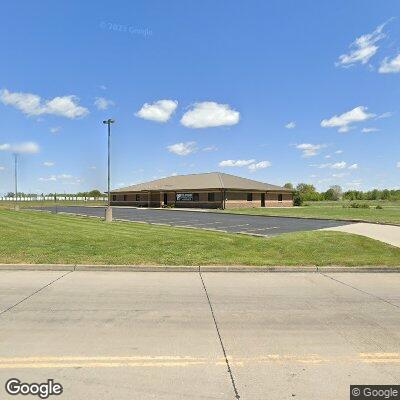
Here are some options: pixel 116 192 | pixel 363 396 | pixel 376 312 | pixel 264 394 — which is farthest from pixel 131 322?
pixel 116 192

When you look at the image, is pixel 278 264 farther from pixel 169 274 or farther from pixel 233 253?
pixel 169 274

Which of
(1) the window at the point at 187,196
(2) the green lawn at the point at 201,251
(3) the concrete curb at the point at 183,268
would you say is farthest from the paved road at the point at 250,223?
(1) the window at the point at 187,196

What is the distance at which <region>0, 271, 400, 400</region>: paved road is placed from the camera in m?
3.85

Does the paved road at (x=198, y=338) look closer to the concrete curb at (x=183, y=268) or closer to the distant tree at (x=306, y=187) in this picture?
the concrete curb at (x=183, y=268)

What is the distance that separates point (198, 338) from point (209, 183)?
1781 inches

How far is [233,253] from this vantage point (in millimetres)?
11805

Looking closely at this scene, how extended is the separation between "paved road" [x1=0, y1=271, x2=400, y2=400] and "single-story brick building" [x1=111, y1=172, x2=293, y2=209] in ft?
125

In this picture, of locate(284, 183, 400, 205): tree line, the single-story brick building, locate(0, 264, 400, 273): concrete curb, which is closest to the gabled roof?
the single-story brick building

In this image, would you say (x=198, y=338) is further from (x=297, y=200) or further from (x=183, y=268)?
(x=297, y=200)

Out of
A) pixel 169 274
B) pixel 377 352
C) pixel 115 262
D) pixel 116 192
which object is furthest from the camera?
pixel 116 192

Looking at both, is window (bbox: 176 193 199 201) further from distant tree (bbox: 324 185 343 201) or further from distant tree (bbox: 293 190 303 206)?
distant tree (bbox: 324 185 343 201)

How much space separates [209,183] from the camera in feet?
164

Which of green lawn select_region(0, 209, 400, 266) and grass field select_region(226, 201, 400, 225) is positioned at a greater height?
grass field select_region(226, 201, 400, 225)

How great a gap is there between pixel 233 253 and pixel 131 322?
6550 mm
